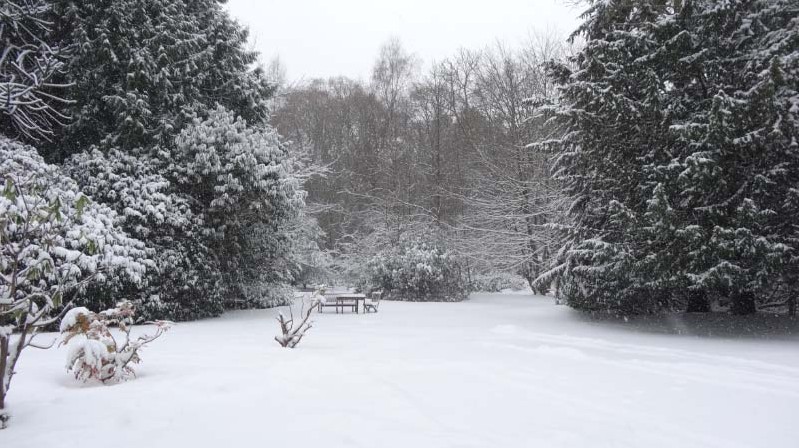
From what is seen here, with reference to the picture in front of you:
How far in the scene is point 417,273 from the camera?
19578 millimetres

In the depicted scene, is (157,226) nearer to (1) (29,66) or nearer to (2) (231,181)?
(2) (231,181)

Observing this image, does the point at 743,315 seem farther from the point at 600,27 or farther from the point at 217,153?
the point at 217,153

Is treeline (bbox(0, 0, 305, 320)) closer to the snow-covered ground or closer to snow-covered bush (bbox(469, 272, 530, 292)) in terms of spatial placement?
the snow-covered ground

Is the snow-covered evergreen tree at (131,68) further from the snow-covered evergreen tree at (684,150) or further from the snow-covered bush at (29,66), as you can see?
the snow-covered evergreen tree at (684,150)

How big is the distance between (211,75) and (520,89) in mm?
13352

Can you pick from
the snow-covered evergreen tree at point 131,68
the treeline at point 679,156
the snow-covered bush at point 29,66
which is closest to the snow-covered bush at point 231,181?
the snow-covered evergreen tree at point 131,68

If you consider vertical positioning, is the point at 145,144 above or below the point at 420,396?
above

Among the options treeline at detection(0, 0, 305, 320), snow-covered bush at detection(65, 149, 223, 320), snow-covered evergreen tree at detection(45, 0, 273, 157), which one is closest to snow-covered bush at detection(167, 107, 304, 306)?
treeline at detection(0, 0, 305, 320)

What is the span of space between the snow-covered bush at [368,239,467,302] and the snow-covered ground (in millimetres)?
10905

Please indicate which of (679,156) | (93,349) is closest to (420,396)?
(93,349)

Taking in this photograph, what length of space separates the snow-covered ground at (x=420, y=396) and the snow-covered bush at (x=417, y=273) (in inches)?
429

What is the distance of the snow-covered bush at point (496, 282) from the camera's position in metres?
23.8

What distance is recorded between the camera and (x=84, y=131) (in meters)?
12.4

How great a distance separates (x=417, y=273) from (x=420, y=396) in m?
14.7
